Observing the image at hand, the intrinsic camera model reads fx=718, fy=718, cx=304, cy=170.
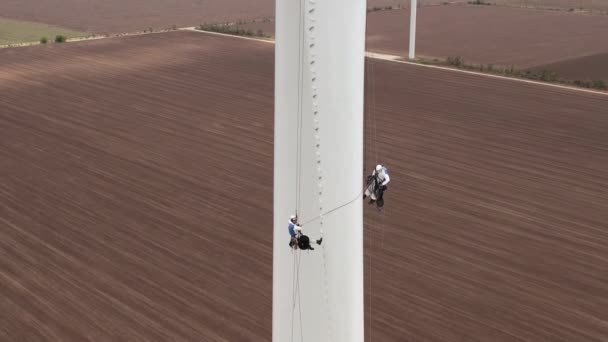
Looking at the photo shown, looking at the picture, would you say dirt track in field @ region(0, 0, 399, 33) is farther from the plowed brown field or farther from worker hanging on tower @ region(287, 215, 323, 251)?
worker hanging on tower @ region(287, 215, 323, 251)

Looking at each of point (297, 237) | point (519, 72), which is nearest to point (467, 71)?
point (519, 72)

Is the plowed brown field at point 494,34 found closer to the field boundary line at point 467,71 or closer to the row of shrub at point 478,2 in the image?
the field boundary line at point 467,71

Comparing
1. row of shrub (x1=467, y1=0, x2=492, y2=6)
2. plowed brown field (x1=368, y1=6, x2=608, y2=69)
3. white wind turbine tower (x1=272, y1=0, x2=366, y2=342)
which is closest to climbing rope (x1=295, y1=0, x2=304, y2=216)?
white wind turbine tower (x1=272, y1=0, x2=366, y2=342)

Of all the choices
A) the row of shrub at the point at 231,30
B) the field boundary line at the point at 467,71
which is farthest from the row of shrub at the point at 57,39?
the field boundary line at the point at 467,71

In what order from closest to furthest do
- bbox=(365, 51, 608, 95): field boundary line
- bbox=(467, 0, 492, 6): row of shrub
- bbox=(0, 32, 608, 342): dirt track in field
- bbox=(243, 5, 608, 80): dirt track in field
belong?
bbox=(0, 32, 608, 342): dirt track in field → bbox=(365, 51, 608, 95): field boundary line → bbox=(243, 5, 608, 80): dirt track in field → bbox=(467, 0, 492, 6): row of shrub


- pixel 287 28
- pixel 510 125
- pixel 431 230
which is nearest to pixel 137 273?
pixel 431 230

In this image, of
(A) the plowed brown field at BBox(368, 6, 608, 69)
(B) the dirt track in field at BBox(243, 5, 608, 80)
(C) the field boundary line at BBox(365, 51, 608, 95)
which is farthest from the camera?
(A) the plowed brown field at BBox(368, 6, 608, 69)
